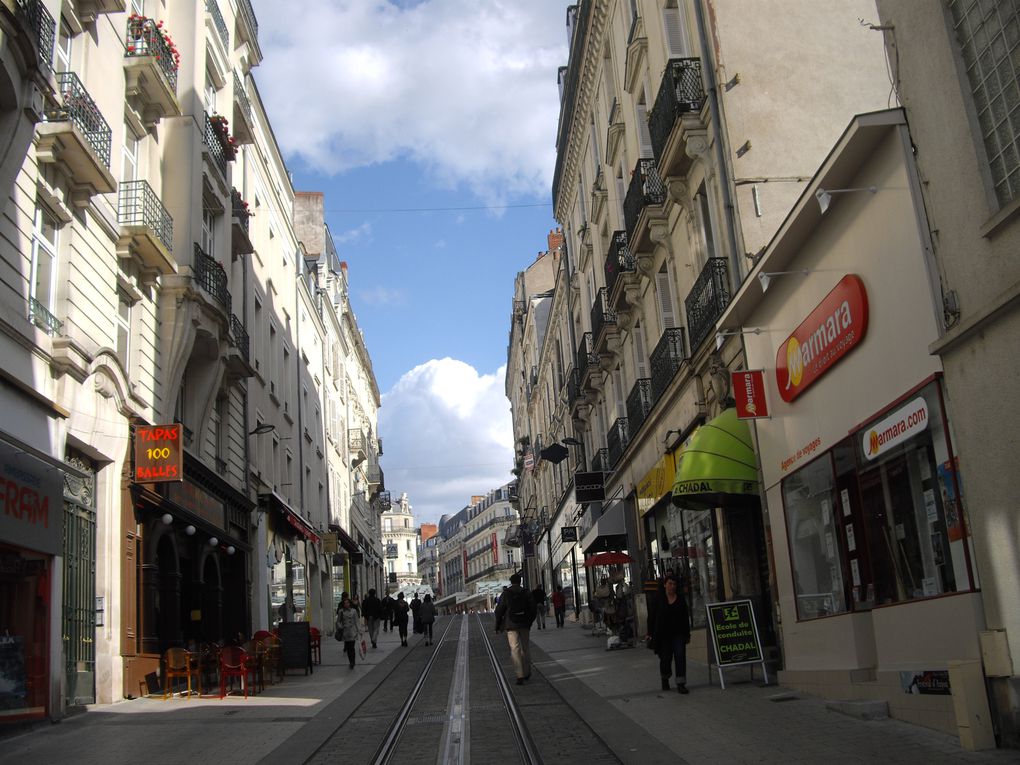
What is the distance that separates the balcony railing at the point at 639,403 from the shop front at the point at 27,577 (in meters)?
13.0

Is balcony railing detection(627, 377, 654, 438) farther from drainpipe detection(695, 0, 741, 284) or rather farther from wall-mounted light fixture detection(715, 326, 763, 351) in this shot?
drainpipe detection(695, 0, 741, 284)

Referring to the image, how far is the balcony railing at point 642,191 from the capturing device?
19.2 m

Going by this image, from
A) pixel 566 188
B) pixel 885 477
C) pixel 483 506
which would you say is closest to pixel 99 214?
pixel 885 477

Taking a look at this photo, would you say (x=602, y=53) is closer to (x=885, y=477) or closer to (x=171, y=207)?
(x=171, y=207)

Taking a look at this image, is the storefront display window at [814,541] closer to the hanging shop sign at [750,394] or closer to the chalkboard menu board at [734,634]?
the chalkboard menu board at [734,634]

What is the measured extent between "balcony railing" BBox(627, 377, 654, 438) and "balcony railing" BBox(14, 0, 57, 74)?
13424mm

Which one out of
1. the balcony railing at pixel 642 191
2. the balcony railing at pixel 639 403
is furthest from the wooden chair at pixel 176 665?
the balcony railing at pixel 642 191

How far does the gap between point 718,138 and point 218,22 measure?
14.0m

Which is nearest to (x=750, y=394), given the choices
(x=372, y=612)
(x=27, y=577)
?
(x=27, y=577)

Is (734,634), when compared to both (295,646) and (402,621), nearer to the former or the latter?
(295,646)

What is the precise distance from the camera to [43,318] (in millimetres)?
13070

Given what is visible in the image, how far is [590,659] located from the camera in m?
19.9

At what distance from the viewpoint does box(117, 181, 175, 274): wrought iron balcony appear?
16.3 m

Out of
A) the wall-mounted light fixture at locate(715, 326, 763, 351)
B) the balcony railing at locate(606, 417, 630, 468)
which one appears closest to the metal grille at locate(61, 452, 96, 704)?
the wall-mounted light fixture at locate(715, 326, 763, 351)
